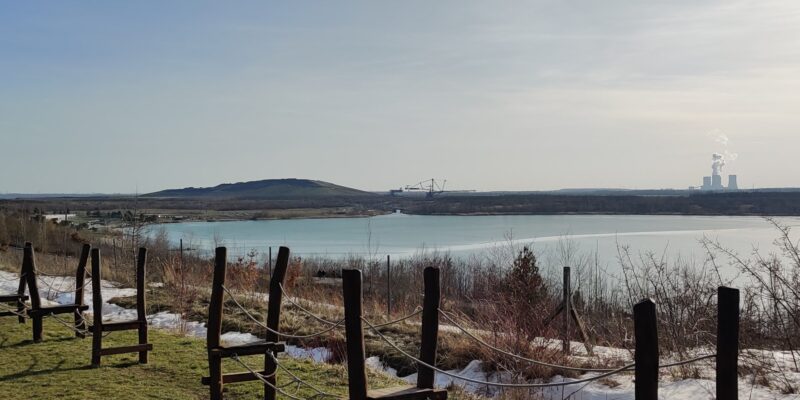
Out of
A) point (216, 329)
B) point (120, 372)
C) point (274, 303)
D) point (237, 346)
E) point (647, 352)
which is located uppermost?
point (647, 352)

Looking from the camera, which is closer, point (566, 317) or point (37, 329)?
point (37, 329)

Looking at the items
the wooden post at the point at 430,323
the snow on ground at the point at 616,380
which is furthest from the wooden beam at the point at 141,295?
the wooden post at the point at 430,323

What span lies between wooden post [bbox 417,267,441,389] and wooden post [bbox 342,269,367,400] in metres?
0.67

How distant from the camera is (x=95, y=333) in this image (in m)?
9.72

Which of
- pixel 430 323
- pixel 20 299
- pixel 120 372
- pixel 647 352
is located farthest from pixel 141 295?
pixel 647 352

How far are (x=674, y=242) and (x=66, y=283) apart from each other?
34.7 metres

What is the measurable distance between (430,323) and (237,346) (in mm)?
2336

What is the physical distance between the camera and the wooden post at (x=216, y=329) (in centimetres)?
732

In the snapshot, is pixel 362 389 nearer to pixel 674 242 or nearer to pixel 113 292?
pixel 113 292

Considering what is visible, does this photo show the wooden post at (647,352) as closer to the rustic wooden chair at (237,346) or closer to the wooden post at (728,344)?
the wooden post at (728,344)

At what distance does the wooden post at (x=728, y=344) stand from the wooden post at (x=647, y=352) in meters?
0.33

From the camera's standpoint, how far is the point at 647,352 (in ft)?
13.2

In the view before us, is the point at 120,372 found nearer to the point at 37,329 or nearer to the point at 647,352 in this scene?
the point at 37,329

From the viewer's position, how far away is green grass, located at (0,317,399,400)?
27.2 ft
